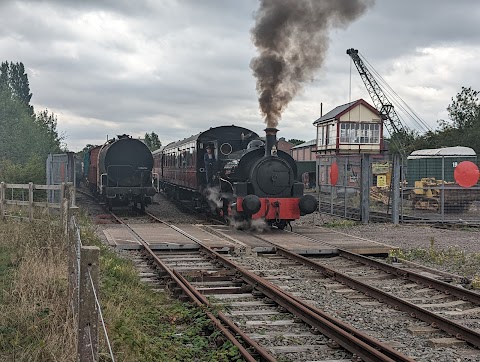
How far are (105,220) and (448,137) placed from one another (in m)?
40.5

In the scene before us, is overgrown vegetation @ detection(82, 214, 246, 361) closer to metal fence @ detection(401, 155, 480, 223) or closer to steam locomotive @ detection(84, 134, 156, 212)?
metal fence @ detection(401, 155, 480, 223)

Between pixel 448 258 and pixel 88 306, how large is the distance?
31.4 ft

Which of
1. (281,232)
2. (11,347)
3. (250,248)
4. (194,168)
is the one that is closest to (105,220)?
(194,168)

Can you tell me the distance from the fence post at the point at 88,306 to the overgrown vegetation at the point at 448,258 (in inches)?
313

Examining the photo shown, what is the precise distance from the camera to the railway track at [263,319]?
5738 millimetres

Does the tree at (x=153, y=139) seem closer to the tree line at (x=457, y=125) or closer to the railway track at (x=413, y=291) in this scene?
the tree line at (x=457, y=125)

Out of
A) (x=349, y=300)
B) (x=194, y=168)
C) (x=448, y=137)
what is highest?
(x=448, y=137)

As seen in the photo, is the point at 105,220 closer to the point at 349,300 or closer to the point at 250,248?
the point at 250,248

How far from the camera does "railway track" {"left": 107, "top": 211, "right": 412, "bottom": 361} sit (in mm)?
5738

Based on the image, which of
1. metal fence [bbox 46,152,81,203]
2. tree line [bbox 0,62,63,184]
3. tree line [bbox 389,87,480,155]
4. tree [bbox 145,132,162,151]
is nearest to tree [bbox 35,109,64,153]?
tree line [bbox 0,62,63,184]

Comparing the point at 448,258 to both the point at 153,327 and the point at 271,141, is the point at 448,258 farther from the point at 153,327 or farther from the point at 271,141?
the point at 153,327

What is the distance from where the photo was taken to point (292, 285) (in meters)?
9.23

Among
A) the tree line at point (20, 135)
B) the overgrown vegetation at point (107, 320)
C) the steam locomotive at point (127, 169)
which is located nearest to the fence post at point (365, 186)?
the steam locomotive at point (127, 169)

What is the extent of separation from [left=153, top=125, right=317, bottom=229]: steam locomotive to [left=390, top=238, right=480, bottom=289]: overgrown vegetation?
389cm
